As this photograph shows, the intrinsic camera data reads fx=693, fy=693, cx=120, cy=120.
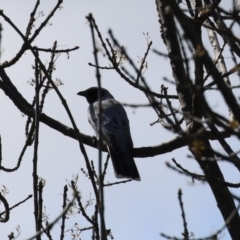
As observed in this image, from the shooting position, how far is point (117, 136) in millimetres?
8477

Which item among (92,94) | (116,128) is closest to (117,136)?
(116,128)

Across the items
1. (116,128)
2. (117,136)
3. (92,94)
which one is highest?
(92,94)

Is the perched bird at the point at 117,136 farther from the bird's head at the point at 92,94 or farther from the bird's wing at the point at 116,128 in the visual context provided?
the bird's head at the point at 92,94

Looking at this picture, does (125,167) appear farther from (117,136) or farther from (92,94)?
(92,94)

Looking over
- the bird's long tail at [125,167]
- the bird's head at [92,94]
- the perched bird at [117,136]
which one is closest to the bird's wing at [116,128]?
the perched bird at [117,136]

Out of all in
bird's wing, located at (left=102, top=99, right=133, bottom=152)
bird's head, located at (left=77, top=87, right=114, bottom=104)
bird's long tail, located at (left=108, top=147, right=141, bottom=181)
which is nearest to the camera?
bird's long tail, located at (left=108, top=147, right=141, bottom=181)

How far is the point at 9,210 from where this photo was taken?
14.8 feet

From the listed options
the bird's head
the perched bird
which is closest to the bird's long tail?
the perched bird

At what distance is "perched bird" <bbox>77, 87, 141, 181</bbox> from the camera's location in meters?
7.83

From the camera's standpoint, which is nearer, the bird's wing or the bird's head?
the bird's wing

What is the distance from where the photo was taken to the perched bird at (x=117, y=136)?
25.7 feet

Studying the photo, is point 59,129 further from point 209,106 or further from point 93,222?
point 209,106

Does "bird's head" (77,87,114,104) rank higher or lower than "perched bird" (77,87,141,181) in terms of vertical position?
higher

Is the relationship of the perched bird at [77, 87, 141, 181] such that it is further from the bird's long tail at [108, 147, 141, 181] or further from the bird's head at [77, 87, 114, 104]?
the bird's head at [77, 87, 114, 104]
